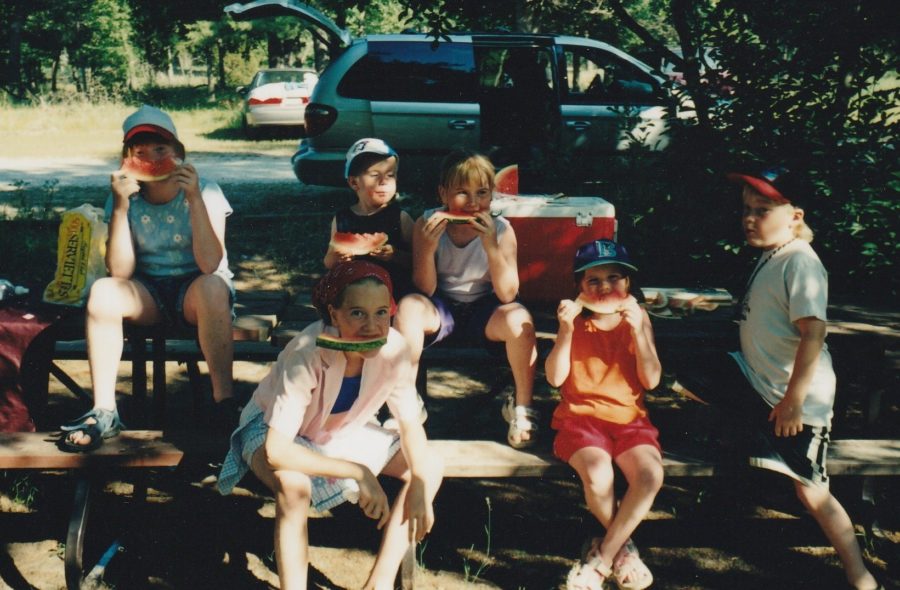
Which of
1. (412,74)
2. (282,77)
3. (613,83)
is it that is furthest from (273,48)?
(613,83)

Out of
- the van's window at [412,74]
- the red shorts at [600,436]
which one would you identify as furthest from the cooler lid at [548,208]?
the van's window at [412,74]

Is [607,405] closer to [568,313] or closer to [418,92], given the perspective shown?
[568,313]

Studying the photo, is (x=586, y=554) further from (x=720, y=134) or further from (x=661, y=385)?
(x=720, y=134)

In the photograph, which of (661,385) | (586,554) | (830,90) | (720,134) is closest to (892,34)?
(830,90)

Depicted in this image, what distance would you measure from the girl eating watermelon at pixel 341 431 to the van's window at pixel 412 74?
6055mm

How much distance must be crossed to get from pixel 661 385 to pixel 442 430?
1493mm

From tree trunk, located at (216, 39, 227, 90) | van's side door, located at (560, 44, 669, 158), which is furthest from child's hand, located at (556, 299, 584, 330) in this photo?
tree trunk, located at (216, 39, 227, 90)

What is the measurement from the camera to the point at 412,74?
28.7ft

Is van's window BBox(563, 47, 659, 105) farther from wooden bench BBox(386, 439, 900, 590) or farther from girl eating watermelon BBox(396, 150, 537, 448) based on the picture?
wooden bench BBox(386, 439, 900, 590)

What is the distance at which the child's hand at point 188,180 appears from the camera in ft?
11.2

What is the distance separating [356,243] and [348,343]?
89 cm

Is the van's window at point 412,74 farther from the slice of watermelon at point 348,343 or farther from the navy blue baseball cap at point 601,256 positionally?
the slice of watermelon at point 348,343

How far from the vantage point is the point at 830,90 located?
5.47 meters


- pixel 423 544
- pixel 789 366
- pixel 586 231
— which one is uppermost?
pixel 586 231
